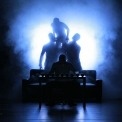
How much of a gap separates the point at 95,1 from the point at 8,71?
9.19 feet

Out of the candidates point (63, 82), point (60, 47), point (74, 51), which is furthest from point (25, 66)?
point (63, 82)

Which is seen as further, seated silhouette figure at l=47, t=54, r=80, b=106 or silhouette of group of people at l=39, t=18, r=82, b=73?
silhouette of group of people at l=39, t=18, r=82, b=73

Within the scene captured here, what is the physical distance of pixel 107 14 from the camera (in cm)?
956

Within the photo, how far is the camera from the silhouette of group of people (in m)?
8.70

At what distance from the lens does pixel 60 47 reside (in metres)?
9.20

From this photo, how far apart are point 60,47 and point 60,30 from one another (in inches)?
16.3

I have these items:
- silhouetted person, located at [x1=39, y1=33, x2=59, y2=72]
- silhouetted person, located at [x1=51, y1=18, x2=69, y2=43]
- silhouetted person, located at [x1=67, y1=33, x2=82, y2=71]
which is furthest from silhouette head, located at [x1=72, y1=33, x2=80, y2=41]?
silhouetted person, located at [x1=39, y1=33, x2=59, y2=72]

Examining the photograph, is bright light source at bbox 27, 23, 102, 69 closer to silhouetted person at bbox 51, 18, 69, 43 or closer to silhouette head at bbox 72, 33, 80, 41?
silhouetted person at bbox 51, 18, 69, 43

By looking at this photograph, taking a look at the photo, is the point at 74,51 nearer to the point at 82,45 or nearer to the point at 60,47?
the point at 60,47

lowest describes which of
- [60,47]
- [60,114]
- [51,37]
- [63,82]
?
[60,114]

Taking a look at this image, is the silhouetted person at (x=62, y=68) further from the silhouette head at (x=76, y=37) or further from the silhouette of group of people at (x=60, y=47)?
the silhouette head at (x=76, y=37)

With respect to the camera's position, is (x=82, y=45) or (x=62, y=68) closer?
(x=62, y=68)

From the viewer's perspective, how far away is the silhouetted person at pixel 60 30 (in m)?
8.98

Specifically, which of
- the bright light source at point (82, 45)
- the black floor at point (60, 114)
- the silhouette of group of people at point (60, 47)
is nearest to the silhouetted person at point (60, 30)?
the silhouette of group of people at point (60, 47)
